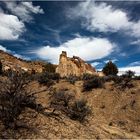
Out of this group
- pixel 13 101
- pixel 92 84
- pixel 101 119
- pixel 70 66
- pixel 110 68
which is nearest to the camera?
pixel 13 101

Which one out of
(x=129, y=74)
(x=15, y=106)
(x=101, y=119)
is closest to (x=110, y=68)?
(x=129, y=74)

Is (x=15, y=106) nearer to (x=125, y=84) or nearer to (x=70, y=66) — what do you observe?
(x=125, y=84)

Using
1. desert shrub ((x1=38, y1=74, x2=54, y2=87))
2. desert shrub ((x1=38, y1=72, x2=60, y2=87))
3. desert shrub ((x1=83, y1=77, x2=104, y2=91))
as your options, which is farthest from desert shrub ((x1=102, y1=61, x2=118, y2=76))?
desert shrub ((x1=83, y1=77, x2=104, y2=91))

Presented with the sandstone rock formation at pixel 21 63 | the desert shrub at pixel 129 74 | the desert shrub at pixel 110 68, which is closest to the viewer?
the desert shrub at pixel 129 74

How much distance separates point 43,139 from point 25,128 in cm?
81

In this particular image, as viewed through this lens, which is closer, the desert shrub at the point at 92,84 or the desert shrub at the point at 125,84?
the desert shrub at the point at 125,84

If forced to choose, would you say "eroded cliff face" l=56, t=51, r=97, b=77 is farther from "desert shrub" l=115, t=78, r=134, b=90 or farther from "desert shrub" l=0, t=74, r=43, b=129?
"desert shrub" l=0, t=74, r=43, b=129

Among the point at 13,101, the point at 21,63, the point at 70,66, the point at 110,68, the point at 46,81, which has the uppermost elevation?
the point at 21,63

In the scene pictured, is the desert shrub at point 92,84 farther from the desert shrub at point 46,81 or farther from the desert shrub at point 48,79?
the desert shrub at point 48,79

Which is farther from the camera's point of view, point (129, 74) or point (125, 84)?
point (129, 74)

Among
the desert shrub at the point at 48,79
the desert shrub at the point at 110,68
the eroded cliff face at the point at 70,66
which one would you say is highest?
the eroded cliff face at the point at 70,66

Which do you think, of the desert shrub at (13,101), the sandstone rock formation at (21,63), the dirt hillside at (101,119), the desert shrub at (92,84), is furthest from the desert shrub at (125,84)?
the sandstone rock formation at (21,63)

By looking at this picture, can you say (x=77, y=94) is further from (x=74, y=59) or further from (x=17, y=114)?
(x=74, y=59)

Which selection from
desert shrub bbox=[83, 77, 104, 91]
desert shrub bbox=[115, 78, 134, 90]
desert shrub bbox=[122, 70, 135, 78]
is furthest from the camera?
desert shrub bbox=[122, 70, 135, 78]
